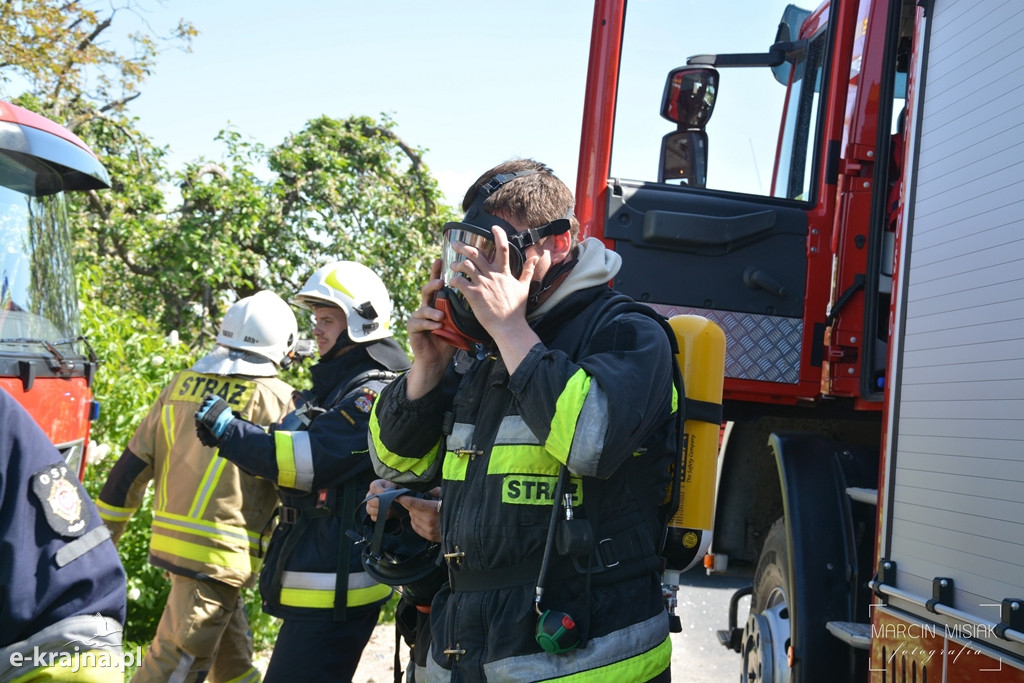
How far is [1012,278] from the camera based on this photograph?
211 centimetres

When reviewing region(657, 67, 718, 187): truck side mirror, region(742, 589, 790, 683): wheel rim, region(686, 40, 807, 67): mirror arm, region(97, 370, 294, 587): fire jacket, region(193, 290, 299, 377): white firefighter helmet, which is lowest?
region(742, 589, 790, 683): wheel rim

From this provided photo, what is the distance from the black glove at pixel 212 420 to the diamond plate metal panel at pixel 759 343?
1.69m

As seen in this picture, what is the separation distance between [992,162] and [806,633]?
5.88 ft

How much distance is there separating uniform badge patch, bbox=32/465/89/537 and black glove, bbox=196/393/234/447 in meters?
1.74

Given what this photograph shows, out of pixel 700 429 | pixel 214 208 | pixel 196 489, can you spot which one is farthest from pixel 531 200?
pixel 214 208

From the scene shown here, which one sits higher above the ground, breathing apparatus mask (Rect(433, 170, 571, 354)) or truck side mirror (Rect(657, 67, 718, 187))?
truck side mirror (Rect(657, 67, 718, 187))

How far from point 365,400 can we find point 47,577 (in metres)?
1.92

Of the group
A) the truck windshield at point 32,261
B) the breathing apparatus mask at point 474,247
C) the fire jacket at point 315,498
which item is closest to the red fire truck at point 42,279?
the truck windshield at point 32,261

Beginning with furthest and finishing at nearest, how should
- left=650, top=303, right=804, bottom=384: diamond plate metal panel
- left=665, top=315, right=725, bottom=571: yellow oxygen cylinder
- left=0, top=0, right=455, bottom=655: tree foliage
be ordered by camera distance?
1. left=0, top=0, right=455, bottom=655: tree foliage
2. left=650, top=303, right=804, bottom=384: diamond plate metal panel
3. left=665, top=315, right=725, bottom=571: yellow oxygen cylinder

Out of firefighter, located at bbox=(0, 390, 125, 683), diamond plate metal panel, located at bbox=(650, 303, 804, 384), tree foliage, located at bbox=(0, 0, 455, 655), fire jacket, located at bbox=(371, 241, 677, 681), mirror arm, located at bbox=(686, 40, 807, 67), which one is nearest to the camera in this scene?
firefighter, located at bbox=(0, 390, 125, 683)

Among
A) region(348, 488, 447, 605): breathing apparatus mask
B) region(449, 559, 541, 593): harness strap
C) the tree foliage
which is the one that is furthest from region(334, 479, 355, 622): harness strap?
the tree foliage

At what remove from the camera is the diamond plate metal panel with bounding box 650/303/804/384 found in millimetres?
3768

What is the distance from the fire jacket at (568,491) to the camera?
6.48 ft

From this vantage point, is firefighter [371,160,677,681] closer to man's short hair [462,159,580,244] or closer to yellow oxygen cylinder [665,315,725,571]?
man's short hair [462,159,580,244]
